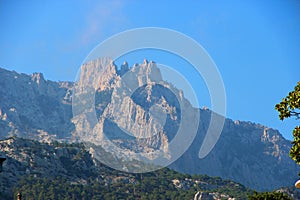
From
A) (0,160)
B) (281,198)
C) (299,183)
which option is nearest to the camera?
(299,183)

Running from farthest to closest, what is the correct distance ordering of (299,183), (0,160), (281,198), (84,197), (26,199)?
1. (84,197)
2. (26,199)
3. (281,198)
4. (0,160)
5. (299,183)

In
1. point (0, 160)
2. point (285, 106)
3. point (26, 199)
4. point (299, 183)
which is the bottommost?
point (299, 183)

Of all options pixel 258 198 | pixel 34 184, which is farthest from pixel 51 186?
pixel 258 198

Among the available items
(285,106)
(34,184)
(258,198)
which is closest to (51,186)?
(34,184)

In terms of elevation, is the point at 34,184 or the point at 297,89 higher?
the point at 34,184

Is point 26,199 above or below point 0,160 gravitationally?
above

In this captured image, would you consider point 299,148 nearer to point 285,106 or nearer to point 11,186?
point 285,106

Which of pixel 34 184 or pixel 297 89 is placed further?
pixel 34 184

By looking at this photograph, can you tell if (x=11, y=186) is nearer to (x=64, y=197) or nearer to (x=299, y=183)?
(x=64, y=197)

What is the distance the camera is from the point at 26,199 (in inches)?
7180

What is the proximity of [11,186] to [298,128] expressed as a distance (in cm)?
17338

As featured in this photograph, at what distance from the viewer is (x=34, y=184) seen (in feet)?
646

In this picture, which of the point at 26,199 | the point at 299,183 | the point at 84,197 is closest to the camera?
the point at 299,183

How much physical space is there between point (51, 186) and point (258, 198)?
16057 centimetres
